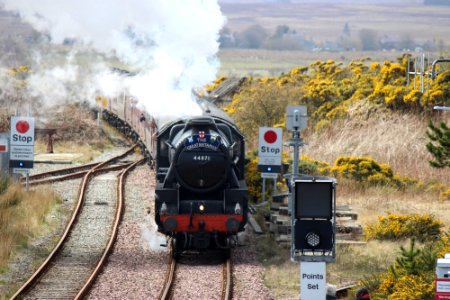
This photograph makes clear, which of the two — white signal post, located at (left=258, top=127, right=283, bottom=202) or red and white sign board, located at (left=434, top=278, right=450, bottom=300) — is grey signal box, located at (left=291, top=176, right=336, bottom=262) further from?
white signal post, located at (left=258, top=127, right=283, bottom=202)

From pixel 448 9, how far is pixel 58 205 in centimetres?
17618

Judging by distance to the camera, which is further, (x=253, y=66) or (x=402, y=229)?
(x=253, y=66)

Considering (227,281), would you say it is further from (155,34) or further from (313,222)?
(155,34)

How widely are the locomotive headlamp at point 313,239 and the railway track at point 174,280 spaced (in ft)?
12.0

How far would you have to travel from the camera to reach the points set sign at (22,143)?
2628 cm

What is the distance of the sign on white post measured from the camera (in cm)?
1329

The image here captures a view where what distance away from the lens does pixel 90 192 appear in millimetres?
28625

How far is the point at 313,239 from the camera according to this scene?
44.3 ft

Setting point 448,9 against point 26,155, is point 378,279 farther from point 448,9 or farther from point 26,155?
point 448,9

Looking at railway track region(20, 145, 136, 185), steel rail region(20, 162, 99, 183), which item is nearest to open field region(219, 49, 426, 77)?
railway track region(20, 145, 136, 185)

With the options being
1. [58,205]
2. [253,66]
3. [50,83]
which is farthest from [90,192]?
[253,66]

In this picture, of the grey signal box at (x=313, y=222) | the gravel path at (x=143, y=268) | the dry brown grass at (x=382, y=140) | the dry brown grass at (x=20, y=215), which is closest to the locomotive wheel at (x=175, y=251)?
the gravel path at (x=143, y=268)

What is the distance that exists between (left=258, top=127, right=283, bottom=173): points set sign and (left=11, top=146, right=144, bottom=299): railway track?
Result: 3.91 metres

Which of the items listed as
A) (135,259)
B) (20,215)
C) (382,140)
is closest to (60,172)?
(20,215)
